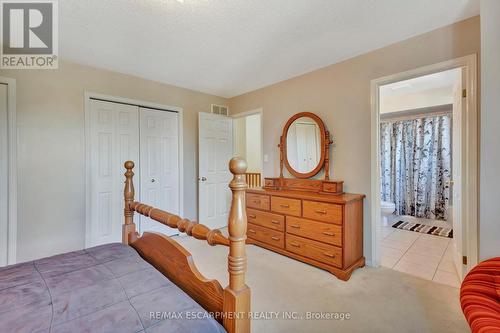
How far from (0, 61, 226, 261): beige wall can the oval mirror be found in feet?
8.04

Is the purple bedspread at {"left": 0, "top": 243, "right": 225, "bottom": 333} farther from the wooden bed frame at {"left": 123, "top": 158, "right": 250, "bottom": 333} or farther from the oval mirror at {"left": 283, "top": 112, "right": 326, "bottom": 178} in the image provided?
the oval mirror at {"left": 283, "top": 112, "right": 326, "bottom": 178}

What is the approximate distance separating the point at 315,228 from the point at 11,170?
3217 millimetres

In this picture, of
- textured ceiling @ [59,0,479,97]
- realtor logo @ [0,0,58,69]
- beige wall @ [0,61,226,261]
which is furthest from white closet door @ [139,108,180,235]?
realtor logo @ [0,0,58,69]

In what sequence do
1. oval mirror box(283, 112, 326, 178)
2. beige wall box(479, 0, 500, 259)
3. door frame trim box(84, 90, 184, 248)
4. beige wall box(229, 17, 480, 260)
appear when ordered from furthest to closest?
oval mirror box(283, 112, 326, 178)
door frame trim box(84, 90, 184, 248)
beige wall box(229, 17, 480, 260)
beige wall box(479, 0, 500, 259)

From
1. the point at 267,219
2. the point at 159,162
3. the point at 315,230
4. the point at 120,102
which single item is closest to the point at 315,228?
the point at 315,230

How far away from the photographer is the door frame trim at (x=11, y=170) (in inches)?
92.0

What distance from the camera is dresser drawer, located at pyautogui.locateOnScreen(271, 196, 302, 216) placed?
2.64 meters

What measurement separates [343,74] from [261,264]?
242 centimetres

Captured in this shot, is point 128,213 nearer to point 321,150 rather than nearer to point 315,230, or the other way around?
point 315,230

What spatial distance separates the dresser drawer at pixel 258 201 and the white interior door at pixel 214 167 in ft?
3.22

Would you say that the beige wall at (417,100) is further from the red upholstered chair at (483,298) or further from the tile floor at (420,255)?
the red upholstered chair at (483,298)

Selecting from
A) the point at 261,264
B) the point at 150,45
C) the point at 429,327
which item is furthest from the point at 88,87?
the point at 429,327

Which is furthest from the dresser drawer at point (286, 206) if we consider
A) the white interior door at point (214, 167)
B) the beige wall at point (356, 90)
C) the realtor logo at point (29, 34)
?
the realtor logo at point (29, 34)

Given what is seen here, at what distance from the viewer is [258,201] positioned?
3.09 metres
